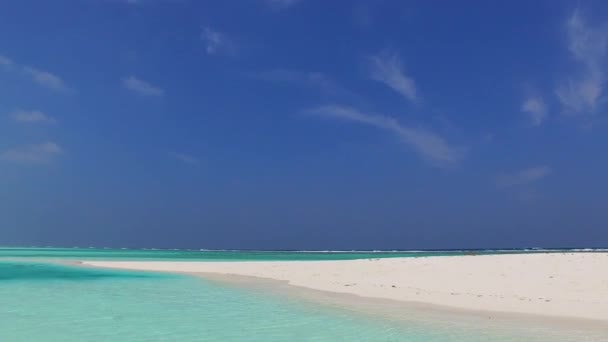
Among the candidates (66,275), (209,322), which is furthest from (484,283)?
(66,275)

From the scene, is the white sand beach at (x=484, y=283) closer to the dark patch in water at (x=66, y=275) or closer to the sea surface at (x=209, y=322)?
the sea surface at (x=209, y=322)

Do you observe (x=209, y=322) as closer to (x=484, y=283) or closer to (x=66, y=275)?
(x=484, y=283)

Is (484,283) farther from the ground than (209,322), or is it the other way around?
(484,283)

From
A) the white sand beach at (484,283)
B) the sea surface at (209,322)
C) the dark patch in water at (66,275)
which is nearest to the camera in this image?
the sea surface at (209,322)

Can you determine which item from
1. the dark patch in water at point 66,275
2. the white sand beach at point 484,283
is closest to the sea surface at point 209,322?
the white sand beach at point 484,283

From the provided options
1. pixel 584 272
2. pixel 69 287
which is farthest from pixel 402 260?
pixel 69 287

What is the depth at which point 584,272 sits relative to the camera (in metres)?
20.1

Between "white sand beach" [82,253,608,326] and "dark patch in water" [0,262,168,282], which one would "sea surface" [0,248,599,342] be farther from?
"dark patch in water" [0,262,168,282]

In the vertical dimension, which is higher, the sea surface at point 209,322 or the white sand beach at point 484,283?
the white sand beach at point 484,283

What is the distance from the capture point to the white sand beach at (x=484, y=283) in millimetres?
14602

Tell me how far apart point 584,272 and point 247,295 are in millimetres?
13399

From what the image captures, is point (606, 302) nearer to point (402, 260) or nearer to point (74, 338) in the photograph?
point (74, 338)

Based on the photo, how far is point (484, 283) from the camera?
1934 cm

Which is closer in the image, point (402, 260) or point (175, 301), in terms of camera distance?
point (175, 301)
